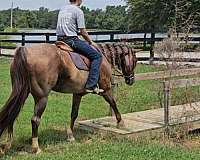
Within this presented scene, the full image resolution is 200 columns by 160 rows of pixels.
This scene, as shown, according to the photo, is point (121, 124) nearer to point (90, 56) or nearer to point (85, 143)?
point (85, 143)

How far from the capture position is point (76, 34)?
7406 mm

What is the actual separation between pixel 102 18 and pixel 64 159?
52187 mm

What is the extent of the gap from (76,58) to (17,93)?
1223mm

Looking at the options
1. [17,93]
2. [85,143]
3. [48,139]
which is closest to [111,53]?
[85,143]

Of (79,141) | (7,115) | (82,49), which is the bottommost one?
(79,141)

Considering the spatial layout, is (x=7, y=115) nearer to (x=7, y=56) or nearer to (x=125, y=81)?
(x=125, y=81)

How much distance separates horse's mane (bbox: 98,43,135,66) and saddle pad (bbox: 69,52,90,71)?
0.69 metres

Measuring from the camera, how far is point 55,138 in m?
7.77

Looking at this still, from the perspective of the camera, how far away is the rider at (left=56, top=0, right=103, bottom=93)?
7277mm

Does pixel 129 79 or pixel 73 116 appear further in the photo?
pixel 129 79

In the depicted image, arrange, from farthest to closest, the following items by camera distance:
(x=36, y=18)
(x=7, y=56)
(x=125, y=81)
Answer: (x=36, y=18)
(x=7, y=56)
(x=125, y=81)

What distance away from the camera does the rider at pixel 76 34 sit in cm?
728

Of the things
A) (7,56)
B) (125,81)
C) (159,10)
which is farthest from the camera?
(159,10)

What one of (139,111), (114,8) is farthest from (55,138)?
(114,8)
